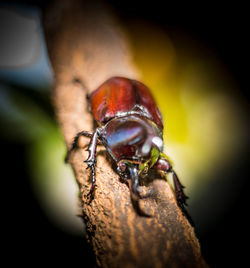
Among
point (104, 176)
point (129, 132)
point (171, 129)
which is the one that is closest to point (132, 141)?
point (129, 132)

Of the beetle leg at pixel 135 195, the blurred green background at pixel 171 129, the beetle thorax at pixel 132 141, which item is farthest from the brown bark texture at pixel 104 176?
the blurred green background at pixel 171 129

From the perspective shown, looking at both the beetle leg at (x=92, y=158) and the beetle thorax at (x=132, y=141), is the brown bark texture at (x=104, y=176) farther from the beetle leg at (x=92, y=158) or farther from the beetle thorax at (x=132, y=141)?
the beetle thorax at (x=132, y=141)

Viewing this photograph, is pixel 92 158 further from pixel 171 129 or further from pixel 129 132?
pixel 171 129

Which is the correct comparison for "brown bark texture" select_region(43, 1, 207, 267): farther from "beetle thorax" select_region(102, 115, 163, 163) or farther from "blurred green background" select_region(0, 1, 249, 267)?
"blurred green background" select_region(0, 1, 249, 267)

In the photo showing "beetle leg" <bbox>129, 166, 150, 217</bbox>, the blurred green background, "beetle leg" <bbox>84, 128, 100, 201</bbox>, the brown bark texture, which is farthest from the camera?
the blurred green background

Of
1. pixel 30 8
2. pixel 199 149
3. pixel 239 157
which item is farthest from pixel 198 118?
pixel 30 8

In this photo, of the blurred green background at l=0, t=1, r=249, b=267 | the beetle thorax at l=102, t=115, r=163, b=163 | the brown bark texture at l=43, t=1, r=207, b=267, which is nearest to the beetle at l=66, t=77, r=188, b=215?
the beetle thorax at l=102, t=115, r=163, b=163
